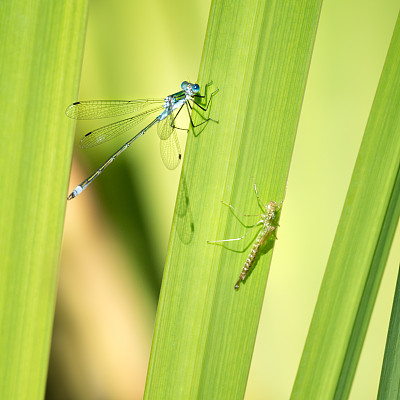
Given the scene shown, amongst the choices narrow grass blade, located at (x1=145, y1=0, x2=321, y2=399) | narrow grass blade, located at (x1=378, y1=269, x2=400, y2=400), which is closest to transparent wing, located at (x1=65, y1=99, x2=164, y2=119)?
narrow grass blade, located at (x1=145, y1=0, x2=321, y2=399)

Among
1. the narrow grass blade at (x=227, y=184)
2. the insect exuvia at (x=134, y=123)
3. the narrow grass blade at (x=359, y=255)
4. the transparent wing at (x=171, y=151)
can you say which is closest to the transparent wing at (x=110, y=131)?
the insect exuvia at (x=134, y=123)

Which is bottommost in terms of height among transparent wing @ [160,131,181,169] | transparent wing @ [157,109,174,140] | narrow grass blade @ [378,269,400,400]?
narrow grass blade @ [378,269,400,400]

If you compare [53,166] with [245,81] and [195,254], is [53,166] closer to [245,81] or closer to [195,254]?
[195,254]

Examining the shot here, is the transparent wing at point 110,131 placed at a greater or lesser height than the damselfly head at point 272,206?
greater

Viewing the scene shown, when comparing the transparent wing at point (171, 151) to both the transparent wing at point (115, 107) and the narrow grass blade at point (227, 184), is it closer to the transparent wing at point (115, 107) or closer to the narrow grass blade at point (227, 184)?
the transparent wing at point (115, 107)

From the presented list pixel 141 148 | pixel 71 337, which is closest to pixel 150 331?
pixel 71 337

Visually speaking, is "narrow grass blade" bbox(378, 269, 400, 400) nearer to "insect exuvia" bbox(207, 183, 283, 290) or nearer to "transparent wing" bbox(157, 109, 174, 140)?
"insect exuvia" bbox(207, 183, 283, 290)
